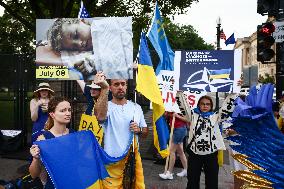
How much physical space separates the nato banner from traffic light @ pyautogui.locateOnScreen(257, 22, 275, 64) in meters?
1.56

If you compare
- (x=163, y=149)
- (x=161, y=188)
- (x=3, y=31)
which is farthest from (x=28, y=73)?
(x=3, y=31)

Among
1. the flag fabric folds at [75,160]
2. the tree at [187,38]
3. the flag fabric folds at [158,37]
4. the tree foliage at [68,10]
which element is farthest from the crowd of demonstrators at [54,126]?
the tree at [187,38]

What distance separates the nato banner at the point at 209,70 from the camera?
671cm

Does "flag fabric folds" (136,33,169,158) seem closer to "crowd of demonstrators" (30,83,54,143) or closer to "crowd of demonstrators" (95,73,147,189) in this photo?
"crowd of demonstrators" (95,73,147,189)

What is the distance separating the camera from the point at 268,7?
7.96 metres

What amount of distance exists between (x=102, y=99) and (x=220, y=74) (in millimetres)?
3271

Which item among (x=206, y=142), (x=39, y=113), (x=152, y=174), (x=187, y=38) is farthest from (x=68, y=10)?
(x=187, y=38)

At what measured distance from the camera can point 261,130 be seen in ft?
7.47

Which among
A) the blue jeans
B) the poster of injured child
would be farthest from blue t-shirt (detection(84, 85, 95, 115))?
the blue jeans

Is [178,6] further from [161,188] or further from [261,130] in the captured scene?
[261,130]

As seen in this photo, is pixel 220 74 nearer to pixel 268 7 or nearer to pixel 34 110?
pixel 268 7

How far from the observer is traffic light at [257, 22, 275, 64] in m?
8.12

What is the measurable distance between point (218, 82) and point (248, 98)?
4466 mm

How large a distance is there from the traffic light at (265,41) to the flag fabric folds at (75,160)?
5223mm
